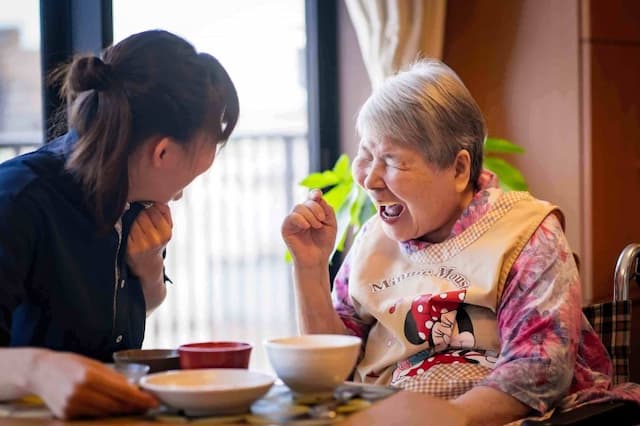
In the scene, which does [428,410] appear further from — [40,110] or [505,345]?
[40,110]

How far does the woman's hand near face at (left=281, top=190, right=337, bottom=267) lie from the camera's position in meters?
1.94

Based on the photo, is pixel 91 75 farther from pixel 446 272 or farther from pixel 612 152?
pixel 612 152

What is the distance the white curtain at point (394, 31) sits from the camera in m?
3.26

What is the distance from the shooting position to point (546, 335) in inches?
68.3

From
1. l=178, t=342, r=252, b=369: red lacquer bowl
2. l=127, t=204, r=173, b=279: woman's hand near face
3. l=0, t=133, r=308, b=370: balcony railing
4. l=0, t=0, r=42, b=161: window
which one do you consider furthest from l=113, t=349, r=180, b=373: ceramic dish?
l=0, t=133, r=308, b=370: balcony railing

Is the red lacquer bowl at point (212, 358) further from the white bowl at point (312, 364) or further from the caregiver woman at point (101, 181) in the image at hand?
the caregiver woman at point (101, 181)

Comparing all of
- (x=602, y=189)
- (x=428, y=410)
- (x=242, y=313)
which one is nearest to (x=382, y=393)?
(x=428, y=410)

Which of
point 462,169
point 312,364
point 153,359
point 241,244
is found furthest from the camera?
point 241,244

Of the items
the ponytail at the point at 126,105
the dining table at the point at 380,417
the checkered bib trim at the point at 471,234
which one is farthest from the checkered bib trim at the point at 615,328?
the ponytail at the point at 126,105

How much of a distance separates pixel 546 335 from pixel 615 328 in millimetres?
327

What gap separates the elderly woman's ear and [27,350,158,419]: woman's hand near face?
963 mm

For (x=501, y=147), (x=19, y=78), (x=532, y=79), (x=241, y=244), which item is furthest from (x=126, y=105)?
(x=241, y=244)

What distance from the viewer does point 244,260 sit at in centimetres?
400

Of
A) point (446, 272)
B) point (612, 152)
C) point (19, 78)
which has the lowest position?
point (446, 272)
